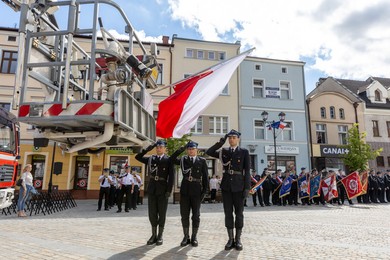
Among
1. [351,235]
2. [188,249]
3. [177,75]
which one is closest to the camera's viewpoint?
[188,249]

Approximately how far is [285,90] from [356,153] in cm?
795

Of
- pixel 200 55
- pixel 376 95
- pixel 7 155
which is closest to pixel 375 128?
pixel 376 95

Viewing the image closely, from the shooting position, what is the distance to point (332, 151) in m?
27.0

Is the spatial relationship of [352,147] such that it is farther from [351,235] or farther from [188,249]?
[188,249]

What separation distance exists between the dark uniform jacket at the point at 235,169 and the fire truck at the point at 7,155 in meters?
5.47

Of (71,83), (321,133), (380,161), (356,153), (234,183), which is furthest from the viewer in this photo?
(380,161)

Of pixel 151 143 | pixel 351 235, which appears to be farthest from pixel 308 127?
pixel 151 143

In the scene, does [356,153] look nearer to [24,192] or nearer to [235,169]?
[235,169]

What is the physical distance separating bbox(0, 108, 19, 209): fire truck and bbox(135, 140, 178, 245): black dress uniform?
163 inches

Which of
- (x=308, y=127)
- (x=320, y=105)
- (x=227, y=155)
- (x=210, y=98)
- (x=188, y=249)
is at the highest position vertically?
(x=320, y=105)

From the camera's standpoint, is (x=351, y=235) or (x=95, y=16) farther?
(x=351, y=235)

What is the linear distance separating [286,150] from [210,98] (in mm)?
20040

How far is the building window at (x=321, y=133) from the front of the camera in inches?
1081

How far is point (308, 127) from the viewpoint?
87.9 feet
